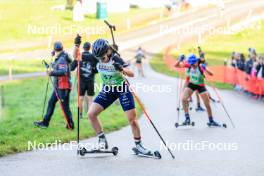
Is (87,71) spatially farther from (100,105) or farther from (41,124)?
(100,105)

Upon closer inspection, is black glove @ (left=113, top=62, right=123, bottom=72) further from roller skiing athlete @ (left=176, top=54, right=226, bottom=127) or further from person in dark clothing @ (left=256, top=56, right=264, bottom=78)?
person in dark clothing @ (left=256, top=56, right=264, bottom=78)

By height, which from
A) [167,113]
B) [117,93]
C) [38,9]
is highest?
[38,9]

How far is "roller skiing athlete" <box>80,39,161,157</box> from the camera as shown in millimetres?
9719

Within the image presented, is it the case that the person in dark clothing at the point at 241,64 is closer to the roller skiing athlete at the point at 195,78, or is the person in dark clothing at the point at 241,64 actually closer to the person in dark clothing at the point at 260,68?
the person in dark clothing at the point at 260,68

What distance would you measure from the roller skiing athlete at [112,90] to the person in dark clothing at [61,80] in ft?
9.28

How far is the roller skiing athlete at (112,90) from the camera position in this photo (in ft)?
31.9

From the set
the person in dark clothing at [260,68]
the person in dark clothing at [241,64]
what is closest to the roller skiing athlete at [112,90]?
the person in dark clothing at [260,68]

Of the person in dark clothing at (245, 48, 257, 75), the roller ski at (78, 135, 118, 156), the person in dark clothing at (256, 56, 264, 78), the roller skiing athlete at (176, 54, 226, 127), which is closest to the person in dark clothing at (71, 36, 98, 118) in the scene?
the roller skiing athlete at (176, 54, 226, 127)

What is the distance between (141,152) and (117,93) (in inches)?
42.7

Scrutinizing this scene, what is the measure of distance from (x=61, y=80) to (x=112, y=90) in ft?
10.7

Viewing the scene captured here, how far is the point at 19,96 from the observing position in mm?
21938

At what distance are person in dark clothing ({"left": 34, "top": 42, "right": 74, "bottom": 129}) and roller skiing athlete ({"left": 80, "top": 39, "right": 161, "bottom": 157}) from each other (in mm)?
2828

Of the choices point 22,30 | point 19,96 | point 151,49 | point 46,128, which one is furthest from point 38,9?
point 46,128

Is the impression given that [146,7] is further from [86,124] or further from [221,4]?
[86,124]
